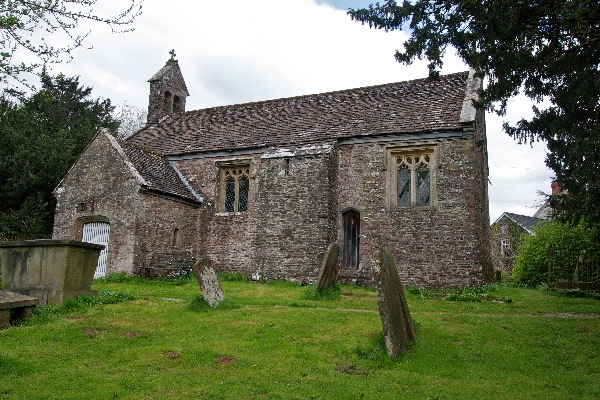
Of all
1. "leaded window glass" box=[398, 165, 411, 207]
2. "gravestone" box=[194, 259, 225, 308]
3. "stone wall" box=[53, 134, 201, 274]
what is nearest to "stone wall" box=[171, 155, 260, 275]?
"stone wall" box=[53, 134, 201, 274]

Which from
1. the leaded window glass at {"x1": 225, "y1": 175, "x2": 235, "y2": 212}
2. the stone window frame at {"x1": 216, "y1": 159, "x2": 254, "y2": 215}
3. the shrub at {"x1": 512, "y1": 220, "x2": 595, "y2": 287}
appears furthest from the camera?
the shrub at {"x1": 512, "y1": 220, "x2": 595, "y2": 287}

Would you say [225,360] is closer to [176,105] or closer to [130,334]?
[130,334]

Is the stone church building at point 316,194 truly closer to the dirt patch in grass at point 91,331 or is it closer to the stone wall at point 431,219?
the stone wall at point 431,219

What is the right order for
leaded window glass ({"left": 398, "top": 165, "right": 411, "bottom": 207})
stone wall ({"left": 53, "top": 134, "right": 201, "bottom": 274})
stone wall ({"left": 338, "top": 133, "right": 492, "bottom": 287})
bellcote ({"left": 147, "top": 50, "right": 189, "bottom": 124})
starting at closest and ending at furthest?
1. stone wall ({"left": 338, "top": 133, "right": 492, "bottom": 287})
2. leaded window glass ({"left": 398, "top": 165, "right": 411, "bottom": 207})
3. stone wall ({"left": 53, "top": 134, "right": 201, "bottom": 274})
4. bellcote ({"left": 147, "top": 50, "right": 189, "bottom": 124})

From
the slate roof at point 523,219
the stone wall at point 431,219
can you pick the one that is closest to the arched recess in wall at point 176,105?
the stone wall at point 431,219

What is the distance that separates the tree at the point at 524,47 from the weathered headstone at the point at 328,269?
520cm

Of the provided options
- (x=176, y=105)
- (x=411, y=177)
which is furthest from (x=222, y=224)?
(x=176, y=105)

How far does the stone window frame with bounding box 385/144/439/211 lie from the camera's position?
16.6m

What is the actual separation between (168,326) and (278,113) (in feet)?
47.3

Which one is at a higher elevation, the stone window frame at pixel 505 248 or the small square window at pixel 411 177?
the small square window at pixel 411 177

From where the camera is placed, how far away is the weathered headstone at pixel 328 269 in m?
12.4

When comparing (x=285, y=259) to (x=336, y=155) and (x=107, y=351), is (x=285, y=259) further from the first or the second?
(x=107, y=351)

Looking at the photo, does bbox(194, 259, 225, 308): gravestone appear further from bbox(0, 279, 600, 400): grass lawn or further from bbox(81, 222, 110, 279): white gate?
bbox(81, 222, 110, 279): white gate

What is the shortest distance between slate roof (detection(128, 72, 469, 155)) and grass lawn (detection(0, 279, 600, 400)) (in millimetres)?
8358
